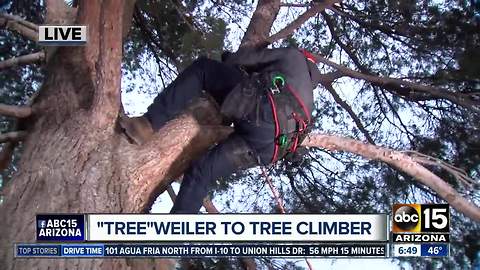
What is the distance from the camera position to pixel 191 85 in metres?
2.23

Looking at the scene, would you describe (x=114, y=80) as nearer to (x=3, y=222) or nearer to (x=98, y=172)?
(x=98, y=172)

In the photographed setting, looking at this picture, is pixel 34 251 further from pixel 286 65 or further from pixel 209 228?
pixel 286 65

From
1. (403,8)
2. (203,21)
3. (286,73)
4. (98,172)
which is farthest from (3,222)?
(403,8)

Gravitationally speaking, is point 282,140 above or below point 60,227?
above

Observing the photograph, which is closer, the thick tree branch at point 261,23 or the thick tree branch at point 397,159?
the thick tree branch at point 397,159

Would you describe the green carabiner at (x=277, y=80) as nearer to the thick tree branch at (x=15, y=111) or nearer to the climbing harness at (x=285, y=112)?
the climbing harness at (x=285, y=112)

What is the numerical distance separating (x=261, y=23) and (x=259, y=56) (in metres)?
0.52

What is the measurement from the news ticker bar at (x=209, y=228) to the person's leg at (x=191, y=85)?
38 centimetres

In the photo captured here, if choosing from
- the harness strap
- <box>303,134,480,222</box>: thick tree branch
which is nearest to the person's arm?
the harness strap

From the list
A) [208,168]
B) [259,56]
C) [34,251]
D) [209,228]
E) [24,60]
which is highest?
[24,60]

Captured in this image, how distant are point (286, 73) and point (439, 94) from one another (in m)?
1.25

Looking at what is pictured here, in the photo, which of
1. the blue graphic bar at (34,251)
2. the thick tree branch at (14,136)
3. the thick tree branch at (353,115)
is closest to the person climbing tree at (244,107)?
the thick tree branch at (14,136)

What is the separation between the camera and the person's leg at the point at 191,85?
2219mm

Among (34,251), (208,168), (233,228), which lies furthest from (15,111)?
(233,228)
